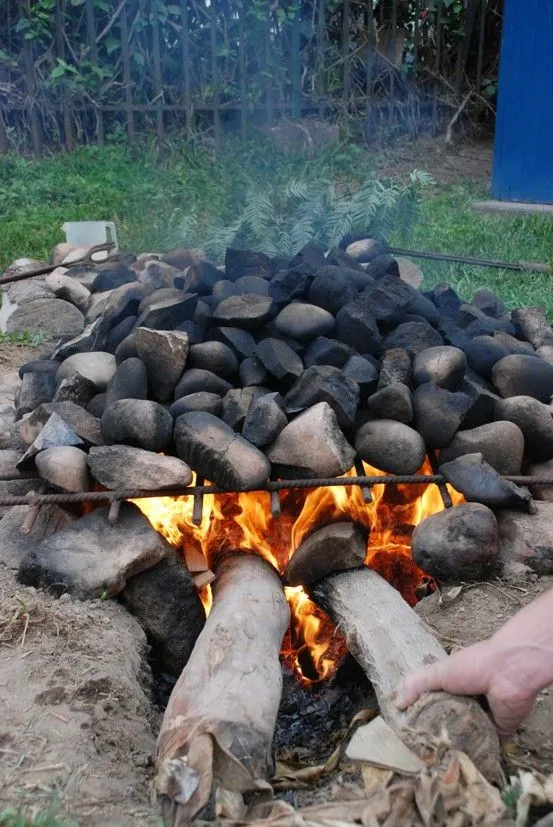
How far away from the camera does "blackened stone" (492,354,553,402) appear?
3795 mm

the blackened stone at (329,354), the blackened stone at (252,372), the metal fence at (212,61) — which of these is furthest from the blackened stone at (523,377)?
the metal fence at (212,61)

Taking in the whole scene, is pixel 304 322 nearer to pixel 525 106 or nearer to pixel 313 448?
pixel 313 448

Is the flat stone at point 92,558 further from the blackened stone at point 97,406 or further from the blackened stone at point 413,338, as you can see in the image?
the blackened stone at point 413,338

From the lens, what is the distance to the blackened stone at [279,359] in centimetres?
355

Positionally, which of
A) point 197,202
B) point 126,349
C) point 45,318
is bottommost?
point 197,202

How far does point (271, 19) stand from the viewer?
1078 centimetres

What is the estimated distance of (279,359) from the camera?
11.7 ft

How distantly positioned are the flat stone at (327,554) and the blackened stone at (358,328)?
879 millimetres

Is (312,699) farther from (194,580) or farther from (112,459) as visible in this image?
(112,459)

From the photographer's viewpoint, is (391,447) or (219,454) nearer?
(219,454)

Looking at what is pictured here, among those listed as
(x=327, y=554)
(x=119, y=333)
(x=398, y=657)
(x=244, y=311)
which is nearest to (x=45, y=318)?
(x=119, y=333)

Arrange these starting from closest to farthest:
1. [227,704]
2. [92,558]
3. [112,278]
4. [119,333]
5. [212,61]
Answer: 1. [227,704]
2. [92,558]
3. [119,333]
4. [112,278]
5. [212,61]

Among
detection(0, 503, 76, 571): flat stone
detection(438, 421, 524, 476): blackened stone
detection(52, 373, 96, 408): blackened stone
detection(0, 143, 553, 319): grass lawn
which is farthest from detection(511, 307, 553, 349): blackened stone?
detection(0, 503, 76, 571): flat stone

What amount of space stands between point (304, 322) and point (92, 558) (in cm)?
135
